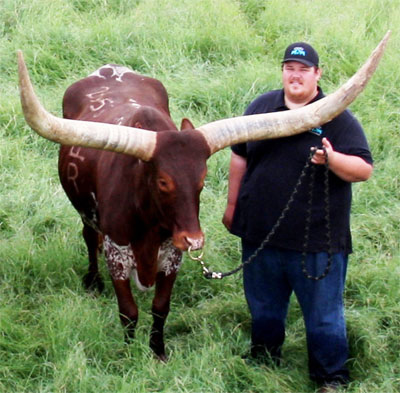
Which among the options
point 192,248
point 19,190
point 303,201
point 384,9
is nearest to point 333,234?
point 303,201

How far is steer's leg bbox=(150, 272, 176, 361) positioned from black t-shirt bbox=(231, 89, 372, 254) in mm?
788

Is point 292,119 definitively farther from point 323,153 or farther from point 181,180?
→ point 181,180

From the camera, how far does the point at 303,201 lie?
5.06 m

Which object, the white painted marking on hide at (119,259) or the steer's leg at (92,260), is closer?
the white painted marking on hide at (119,259)

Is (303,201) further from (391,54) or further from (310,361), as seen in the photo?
(391,54)

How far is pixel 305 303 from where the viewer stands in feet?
17.3

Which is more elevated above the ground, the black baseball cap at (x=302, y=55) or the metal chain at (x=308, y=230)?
the black baseball cap at (x=302, y=55)

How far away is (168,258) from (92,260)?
1.20 metres

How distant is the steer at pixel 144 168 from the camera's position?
16.0ft

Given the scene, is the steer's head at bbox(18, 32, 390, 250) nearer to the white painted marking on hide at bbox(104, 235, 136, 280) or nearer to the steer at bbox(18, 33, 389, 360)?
the steer at bbox(18, 33, 389, 360)

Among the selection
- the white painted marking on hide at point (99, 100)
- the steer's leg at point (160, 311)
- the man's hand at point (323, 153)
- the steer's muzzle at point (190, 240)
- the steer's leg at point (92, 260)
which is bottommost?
the steer's leg at point (92, 260)

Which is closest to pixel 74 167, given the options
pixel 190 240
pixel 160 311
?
pixel 160 311

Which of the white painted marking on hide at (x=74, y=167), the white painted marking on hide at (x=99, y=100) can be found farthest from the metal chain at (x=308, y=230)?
the white painted marking on hide at (x=99, y=100)

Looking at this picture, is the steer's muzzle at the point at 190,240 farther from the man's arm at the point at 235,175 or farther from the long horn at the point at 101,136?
the man's arm at the point at 235,175
